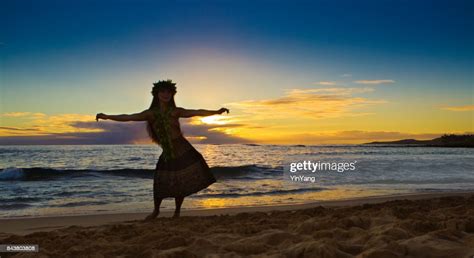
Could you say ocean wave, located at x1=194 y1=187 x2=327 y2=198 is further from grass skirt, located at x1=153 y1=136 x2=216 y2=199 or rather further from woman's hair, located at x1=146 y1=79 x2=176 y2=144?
woman's hair, located at x1=146 y1=79 x2=176 y2=144

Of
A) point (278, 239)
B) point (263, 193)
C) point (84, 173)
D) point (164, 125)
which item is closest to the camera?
point (278, 239)

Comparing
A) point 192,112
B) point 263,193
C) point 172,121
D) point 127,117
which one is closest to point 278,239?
point 192,112

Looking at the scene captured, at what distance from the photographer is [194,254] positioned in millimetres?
3365

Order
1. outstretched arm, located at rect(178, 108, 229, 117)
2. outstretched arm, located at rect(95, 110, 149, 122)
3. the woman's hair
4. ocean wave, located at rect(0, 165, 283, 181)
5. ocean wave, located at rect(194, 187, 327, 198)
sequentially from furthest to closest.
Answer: ocean wave, located at rect(0, 165, 283, 181) < ocean wave, located at rect(194, 187, 327, 198) < the woman's hair < outstretched arm, located at rect(178, 108, 229, 117) < outstretched arm, located at rect(95, 110, 149, 122)

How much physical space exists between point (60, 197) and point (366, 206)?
763 centimetres

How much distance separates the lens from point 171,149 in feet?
20.3

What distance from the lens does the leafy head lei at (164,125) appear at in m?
6.18

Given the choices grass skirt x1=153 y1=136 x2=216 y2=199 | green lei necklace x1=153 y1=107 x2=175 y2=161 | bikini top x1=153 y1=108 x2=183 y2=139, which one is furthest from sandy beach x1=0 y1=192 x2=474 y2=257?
bikini top x1=153 y1=108 x2=183 y2=139

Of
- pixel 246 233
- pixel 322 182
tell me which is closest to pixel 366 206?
pixel 246 233

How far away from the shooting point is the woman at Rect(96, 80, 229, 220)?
244 inches

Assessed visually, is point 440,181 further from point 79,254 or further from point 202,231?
point 79,254

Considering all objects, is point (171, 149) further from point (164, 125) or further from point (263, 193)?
point (263, 193)

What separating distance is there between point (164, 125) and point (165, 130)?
3.0 inches

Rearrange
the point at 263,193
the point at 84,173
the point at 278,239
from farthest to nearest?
the point at 84,173
the point at 263,193
the point at 278,239
